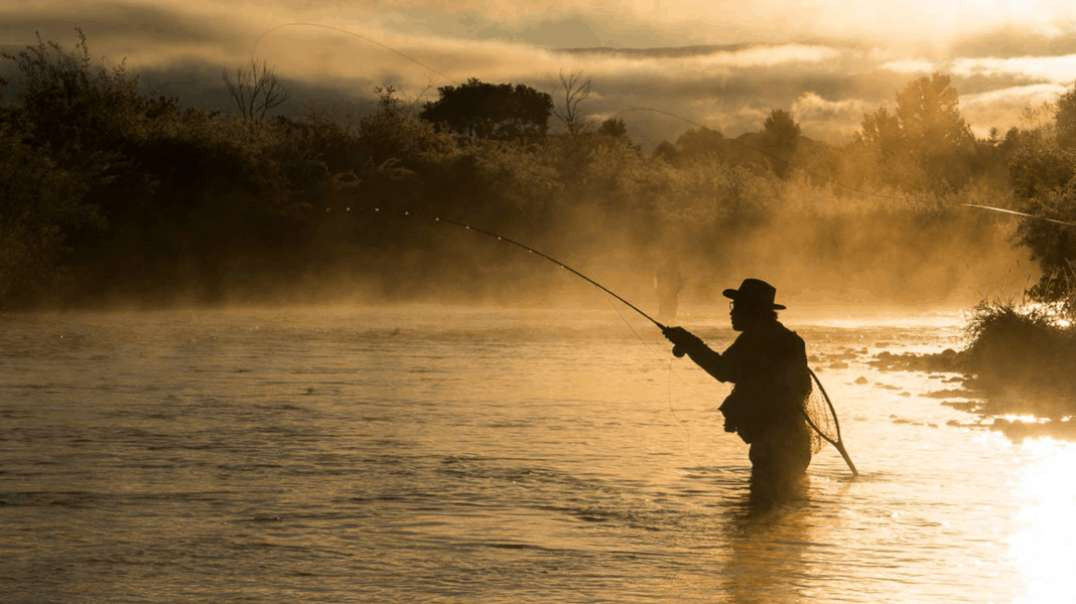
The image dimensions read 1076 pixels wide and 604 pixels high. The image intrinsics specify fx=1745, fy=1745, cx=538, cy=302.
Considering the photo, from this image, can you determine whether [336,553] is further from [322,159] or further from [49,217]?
[322,159]

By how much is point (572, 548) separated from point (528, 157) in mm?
51841

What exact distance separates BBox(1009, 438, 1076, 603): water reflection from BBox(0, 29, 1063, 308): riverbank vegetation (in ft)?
115

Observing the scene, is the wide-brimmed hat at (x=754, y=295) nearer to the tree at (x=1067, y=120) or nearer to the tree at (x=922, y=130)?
the tree at (x=1067, y=120)

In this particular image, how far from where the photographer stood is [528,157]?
63.2m

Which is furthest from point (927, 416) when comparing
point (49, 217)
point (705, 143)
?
point (705, 143)

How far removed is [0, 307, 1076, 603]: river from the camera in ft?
35.3

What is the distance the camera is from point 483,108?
335 ft

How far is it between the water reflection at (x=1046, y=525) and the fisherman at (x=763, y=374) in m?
1.84

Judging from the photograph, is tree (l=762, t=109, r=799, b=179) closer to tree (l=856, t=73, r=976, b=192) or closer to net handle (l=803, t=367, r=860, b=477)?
tree (l=856, t=73, r=976, b=192)

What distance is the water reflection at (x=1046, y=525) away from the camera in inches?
414

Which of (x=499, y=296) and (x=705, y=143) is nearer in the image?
(x=499, y=296)

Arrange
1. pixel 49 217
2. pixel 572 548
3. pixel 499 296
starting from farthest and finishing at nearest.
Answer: pixel 499 296
pixel 49 217
pixel 572 548

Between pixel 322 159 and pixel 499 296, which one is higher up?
→ pixel 322 159

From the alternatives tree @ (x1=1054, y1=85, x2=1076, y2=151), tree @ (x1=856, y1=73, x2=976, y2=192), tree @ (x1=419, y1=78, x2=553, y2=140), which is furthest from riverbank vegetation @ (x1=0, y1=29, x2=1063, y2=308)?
tree @ (x1=856, y1=73, x2=976, y2=192)
